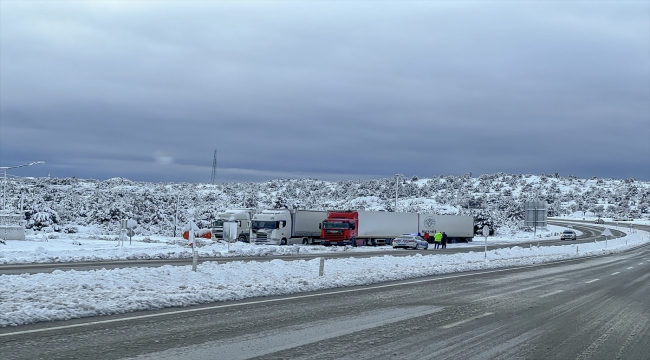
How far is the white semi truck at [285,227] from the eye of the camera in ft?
176

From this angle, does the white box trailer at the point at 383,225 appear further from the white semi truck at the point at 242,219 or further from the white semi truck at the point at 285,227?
the white semi truck at the point at 242,219

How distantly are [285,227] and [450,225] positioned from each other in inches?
1082

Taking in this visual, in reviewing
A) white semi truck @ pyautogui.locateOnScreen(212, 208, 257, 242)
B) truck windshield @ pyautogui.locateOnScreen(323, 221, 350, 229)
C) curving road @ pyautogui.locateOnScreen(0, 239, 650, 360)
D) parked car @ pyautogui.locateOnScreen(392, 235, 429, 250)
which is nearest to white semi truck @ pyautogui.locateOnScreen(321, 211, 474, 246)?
truck windshield @ pyautogui.locateOnScreen(323, 221, 350, 229)

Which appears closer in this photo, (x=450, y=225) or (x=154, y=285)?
(x=154, y=285)

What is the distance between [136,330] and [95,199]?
102m

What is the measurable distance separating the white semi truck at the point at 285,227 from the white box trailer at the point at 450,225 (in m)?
15.1

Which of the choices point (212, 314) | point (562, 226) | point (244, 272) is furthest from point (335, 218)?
point (562, 226)

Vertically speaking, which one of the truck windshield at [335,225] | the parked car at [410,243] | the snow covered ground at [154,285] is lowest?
the parked car at [410,243]

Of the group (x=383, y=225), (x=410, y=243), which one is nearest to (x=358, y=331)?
(x=410, y=243)

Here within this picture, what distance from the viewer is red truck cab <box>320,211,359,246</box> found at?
57062mm

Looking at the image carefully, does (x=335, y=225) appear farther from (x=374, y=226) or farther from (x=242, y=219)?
(x=242, y=219)

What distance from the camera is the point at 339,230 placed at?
187 ft

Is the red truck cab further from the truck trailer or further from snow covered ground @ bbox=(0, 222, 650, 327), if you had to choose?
snow covered ground @ bbox=(0, 222, 650, 327)

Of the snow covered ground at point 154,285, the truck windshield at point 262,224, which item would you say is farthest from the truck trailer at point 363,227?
the snow covered ground at point 154,285
